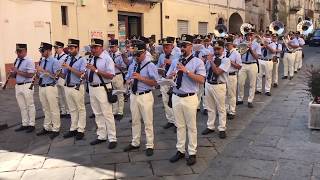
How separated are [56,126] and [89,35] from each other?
29.4ft

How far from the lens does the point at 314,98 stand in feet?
29.4

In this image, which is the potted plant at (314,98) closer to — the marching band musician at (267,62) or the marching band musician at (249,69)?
the marching band musician at (249,69)

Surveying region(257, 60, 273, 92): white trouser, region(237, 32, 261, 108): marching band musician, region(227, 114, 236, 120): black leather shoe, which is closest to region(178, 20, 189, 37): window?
region(257, 60, 273, 92): white trouser

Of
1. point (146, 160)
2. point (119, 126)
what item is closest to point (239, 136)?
point (146, 160)

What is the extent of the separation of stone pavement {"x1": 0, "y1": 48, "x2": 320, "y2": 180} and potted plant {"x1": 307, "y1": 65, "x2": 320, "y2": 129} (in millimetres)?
232

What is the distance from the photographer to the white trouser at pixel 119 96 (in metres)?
10.7

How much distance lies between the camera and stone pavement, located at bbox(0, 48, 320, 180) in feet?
21.9

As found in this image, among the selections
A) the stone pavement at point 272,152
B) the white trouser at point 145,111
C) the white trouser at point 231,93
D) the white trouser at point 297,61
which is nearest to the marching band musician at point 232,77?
the white trouser at point 231,93

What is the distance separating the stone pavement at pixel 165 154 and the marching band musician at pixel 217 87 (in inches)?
13.3

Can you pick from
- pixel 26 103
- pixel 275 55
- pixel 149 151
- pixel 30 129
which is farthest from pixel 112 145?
pixel 275 55

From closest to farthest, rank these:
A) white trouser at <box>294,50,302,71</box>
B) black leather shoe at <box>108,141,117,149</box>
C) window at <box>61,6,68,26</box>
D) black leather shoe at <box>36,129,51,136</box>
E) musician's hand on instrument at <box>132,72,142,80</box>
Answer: musician's hand on instrument at <box>132,72,142,80</box> < black leather shoe at <box>108,141,117,149</box> < black leather shoe at <box>36,129,51,136</box> < window at <box>61,6,68,26</box> < white trouser at <box>294,50,302,71</box>

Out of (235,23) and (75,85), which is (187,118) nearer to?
(75,85)

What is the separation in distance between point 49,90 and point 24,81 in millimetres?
769

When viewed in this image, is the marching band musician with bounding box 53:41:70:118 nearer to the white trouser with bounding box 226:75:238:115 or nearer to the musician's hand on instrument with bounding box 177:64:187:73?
the musician's hand on instrument with bounding box 177:64:187:73
